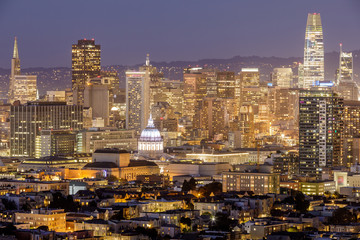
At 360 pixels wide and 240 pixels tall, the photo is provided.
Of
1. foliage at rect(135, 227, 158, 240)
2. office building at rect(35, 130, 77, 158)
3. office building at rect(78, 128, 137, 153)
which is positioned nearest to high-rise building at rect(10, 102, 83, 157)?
office building at rect(35, 130, 77, 158)

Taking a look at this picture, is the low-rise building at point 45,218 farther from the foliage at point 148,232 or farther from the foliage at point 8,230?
the foliage at point 148,232

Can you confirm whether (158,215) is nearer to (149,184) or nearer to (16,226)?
(16,226)

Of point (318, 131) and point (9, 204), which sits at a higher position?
point (318, 131)

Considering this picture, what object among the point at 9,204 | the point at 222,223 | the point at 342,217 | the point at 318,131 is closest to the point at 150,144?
the point at 318,131

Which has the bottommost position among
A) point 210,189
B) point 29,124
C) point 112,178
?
point 210,189

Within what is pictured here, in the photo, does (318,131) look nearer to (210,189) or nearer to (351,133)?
(351,133)

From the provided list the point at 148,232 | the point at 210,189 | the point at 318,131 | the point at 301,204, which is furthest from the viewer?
the point at 318,131

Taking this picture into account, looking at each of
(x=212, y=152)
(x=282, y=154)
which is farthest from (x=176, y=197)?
(x=212, y=152)

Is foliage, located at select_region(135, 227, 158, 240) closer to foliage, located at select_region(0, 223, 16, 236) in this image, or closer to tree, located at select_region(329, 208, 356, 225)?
foliage, located at select_region(0, 223, 16, 236)
